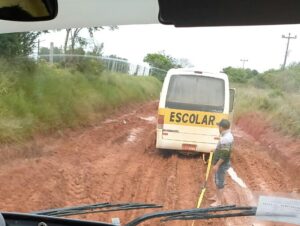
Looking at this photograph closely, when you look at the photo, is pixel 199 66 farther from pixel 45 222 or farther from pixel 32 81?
pixel 45 222

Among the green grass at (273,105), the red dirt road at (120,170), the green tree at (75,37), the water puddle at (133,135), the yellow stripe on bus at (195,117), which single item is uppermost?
the green tree at (75,37)

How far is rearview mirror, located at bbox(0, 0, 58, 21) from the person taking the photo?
97cm

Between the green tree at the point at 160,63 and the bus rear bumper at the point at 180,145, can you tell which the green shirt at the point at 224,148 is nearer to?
the bus rear bumper at the point at 180,145

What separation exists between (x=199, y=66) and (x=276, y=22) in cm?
197

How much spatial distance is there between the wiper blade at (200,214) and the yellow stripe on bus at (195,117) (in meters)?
1.00

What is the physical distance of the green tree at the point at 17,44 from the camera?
10.9 ft

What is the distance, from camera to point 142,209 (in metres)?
2.46

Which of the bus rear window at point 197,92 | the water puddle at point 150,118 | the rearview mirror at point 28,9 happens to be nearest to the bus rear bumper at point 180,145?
the water puddle at point 150,118

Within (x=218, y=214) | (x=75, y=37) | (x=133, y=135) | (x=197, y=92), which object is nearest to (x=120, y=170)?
(x=133, y=135)

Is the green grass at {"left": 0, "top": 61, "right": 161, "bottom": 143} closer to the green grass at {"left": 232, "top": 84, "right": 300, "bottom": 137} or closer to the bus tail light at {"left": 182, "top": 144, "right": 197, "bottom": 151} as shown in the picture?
the bus tail light at {"left": 182, "top": 144, "right": 197, "bottom": 151}

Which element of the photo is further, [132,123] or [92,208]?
[132,123]

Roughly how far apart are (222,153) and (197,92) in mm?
427

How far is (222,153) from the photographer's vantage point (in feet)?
10.7

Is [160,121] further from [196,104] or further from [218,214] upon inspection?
[218,214]
